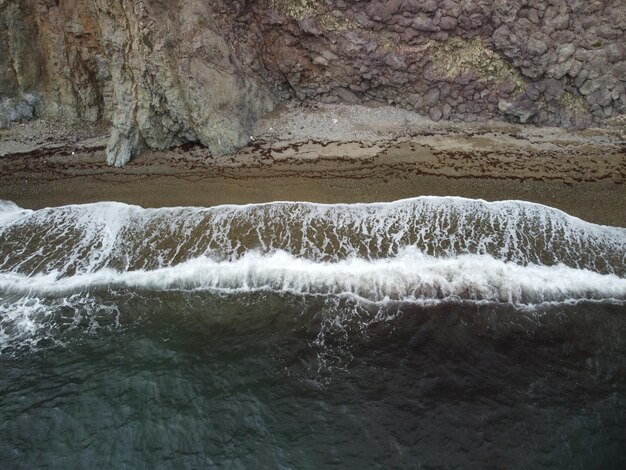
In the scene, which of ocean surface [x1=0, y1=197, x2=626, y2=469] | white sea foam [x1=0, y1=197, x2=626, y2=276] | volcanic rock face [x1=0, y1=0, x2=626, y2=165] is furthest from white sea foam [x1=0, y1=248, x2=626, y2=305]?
volcanic rock face [x1=0, y1=0, x2=626, y2=165]

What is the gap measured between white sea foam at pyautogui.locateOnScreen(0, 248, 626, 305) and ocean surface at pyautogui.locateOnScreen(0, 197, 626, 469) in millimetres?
39

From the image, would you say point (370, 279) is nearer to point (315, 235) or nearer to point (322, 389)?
point (315, 235)

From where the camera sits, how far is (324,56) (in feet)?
50.5

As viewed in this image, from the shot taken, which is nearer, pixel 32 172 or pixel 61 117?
pixel 32 172

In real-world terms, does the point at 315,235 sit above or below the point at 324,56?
below

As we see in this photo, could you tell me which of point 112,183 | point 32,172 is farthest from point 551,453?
point 32,172

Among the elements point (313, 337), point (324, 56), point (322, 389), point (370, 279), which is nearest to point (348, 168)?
point (370, 279)

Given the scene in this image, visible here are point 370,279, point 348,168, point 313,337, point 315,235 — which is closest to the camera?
point 313,337

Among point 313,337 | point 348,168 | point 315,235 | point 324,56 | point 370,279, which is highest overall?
point 324,56

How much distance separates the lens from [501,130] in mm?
14719

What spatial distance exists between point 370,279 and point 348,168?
4.20m

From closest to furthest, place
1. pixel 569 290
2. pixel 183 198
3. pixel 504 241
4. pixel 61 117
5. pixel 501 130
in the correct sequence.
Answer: pixel 569 290
pixel 504 241
pixel 183 198
pixel 501 130
pixel 61 117

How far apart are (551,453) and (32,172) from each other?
16244 mm

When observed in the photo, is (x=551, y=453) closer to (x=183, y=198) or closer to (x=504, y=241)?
(x=504, y=241)
